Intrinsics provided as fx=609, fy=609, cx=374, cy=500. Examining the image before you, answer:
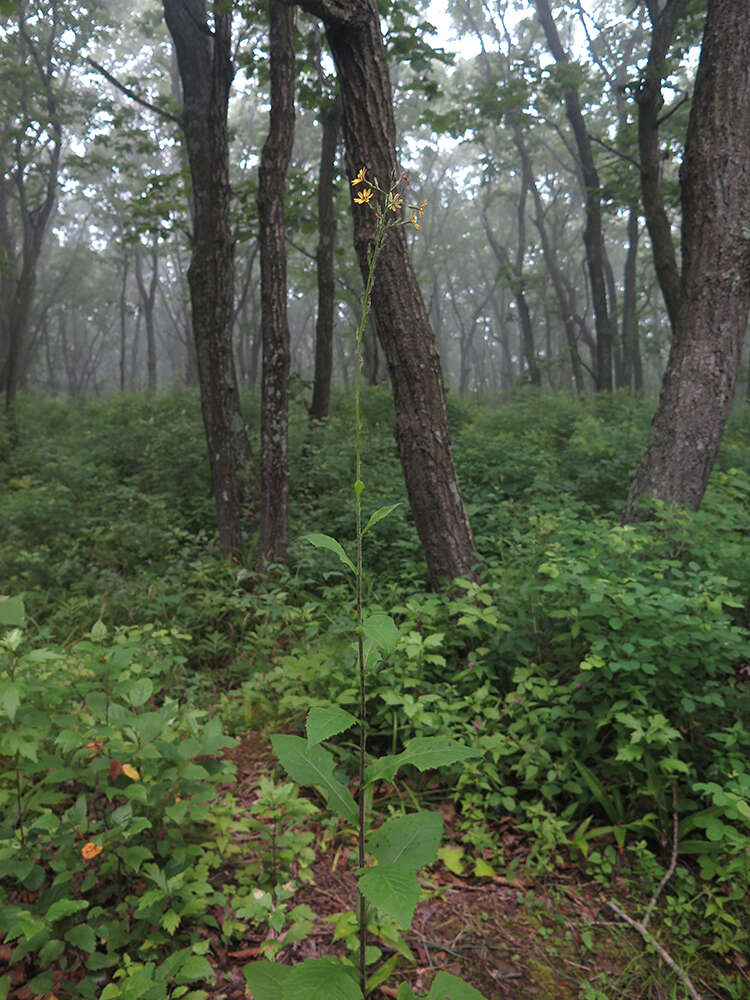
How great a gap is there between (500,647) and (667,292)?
5.41 metres

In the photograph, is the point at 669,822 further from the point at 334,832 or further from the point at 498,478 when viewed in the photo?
the point at 498,478

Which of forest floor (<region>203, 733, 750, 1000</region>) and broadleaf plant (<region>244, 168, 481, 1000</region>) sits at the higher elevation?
broadleaf plant (<region>244, 168, 481, 1000</region>)

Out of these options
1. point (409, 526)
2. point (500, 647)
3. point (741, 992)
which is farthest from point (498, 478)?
point (741, 992)

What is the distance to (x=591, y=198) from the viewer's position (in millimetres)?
11391

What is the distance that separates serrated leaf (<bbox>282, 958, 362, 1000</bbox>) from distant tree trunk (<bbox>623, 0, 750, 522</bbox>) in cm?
392

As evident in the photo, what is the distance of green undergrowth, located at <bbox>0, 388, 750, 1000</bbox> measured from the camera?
84.3 inches

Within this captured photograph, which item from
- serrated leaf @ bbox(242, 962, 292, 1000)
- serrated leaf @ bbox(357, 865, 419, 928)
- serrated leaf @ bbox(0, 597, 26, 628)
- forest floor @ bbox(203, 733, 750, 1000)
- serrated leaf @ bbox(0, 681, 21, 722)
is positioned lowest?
forest floor @ bbox(203, 733, 750, 1000)

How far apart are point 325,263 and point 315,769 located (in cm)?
896

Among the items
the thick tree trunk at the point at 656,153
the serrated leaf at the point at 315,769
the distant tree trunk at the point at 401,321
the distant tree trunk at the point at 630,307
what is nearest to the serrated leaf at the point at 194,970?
the serrated leaf at the point at 315,769

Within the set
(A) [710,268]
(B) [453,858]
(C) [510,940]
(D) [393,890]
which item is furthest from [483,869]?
(A) [710,268]

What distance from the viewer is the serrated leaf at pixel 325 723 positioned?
3.92 ft

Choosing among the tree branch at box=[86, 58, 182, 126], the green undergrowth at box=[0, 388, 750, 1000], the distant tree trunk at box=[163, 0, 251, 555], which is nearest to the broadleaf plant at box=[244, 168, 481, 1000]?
the green undergrowth at box=[0, 388, 750, 1000]

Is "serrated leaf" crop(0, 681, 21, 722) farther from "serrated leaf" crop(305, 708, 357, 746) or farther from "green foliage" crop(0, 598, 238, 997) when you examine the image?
"serrated leaf" crop(305, 708, 357, 746)

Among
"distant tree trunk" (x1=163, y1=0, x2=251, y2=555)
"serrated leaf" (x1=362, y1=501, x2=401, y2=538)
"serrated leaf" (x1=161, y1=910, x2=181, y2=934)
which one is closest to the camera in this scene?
"serrated leaf" (x1=362, y1=501, x2=401, y2=538)
